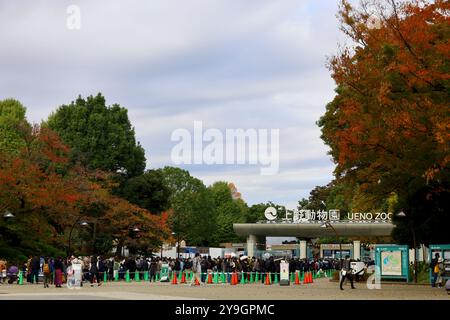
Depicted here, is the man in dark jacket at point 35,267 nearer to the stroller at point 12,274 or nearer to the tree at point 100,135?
the stroller at point 12,274

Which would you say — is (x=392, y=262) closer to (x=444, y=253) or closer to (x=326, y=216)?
(x=444, y=253)

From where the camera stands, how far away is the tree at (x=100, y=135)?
251ft

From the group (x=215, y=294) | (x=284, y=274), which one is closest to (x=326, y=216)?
(x=284, y=274)

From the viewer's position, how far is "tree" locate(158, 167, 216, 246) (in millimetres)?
104625

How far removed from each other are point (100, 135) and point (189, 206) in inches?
Answer: 1186

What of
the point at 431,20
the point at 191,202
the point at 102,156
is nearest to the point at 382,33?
the point at 431,20

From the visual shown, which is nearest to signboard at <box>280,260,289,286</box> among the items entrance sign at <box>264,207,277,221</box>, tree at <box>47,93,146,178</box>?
tree at <box>47,93,146,178</box>

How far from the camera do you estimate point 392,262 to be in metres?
45.7

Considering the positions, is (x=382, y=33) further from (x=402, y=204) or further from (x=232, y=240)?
(x=232, y=240)

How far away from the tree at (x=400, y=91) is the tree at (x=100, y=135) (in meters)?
43.5

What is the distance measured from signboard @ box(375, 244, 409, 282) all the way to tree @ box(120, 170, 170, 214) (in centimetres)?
3323

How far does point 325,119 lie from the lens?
2175 inches

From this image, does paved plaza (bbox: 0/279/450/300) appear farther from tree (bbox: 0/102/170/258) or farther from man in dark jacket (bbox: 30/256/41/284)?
tree (bbox: 0/102/170/258)

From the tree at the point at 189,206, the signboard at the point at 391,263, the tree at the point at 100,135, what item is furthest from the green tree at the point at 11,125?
the signboard at the point at 391,263
